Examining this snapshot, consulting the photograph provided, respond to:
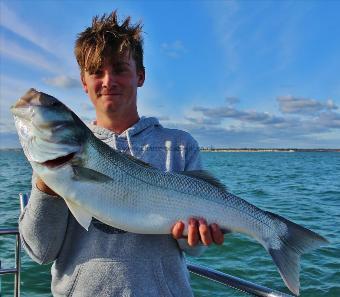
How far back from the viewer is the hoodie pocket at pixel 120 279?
2.93 meters

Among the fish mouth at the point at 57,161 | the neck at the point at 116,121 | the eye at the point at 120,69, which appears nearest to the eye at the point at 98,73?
the eye at the point at 120,69

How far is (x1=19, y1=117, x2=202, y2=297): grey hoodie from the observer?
2949 millimetres

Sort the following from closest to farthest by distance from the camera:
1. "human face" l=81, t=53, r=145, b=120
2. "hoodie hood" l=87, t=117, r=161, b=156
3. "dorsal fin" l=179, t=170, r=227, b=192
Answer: "dorsal fin" l=179, t=170, r=227, b=192
"human face" l=81, t=53, r=145, b=120
"hoodie hood" l=87, t=117, r=161, b=156

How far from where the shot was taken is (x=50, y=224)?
2.98 metres

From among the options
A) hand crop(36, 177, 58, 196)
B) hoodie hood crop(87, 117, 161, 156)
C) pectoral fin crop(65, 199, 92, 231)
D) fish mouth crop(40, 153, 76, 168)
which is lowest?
pectoral fin crop(65, 199, 92, 231)

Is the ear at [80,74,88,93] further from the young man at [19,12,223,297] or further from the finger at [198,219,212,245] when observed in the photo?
the finger at [198,219,212,245]

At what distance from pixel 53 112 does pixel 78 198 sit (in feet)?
1.82

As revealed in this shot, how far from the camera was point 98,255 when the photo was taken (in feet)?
9.80

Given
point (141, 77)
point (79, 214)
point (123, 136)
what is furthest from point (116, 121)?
point (79, 214)

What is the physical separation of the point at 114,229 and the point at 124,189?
299mm

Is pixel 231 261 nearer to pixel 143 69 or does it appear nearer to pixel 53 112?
pixel 143 69

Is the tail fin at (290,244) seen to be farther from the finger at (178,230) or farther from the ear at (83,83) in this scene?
the ear at (83,83)

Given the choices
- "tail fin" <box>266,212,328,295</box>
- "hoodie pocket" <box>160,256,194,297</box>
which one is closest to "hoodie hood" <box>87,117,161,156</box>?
"hoodie pocket" <box>160,256,194,297</box>

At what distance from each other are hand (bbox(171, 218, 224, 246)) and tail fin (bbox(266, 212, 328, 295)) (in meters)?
0.46
